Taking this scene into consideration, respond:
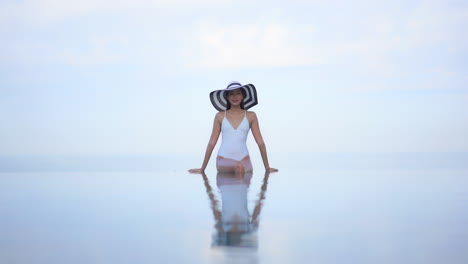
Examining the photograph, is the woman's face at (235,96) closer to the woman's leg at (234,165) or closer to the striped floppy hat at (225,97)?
the striped floppy hat at (225,97)

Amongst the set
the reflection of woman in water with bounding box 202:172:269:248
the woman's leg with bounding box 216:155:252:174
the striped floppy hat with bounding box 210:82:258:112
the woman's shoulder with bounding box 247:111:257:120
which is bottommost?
the woman's leg with bounding box 216:155:252:174

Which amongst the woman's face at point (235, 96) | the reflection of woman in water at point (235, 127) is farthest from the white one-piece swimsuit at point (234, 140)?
the woman's face at point (235, 96)

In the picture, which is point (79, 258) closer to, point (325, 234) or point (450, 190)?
point (325, 234)

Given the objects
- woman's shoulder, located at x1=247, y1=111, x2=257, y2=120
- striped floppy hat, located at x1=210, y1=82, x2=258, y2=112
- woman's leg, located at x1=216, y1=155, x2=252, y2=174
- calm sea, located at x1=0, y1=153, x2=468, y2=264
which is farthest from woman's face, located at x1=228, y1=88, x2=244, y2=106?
calm sea, located at x1=0, y1=153, x2=468, y2=264

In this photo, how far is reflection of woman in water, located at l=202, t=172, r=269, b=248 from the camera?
150 inches

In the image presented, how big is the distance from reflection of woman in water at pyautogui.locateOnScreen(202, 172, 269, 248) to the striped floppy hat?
10.2ft

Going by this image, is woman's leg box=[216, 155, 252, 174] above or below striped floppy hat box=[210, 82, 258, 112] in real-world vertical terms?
below

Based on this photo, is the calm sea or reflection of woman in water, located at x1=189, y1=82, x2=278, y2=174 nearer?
the calm sea

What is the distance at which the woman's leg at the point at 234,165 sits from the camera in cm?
1017

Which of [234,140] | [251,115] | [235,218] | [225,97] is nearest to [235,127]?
[234,140]

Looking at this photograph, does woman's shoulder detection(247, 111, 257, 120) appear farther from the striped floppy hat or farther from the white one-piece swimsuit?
the striped floppy hat

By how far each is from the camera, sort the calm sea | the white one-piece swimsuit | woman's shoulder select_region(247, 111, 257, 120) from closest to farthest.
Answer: the calm sea
the white one-piece swimsuit
woman's shoulder select_region(247, 111, 257, 120)

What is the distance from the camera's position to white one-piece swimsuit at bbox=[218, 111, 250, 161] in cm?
1001

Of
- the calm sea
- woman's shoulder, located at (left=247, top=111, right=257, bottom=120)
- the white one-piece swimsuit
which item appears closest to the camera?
the calm sea
